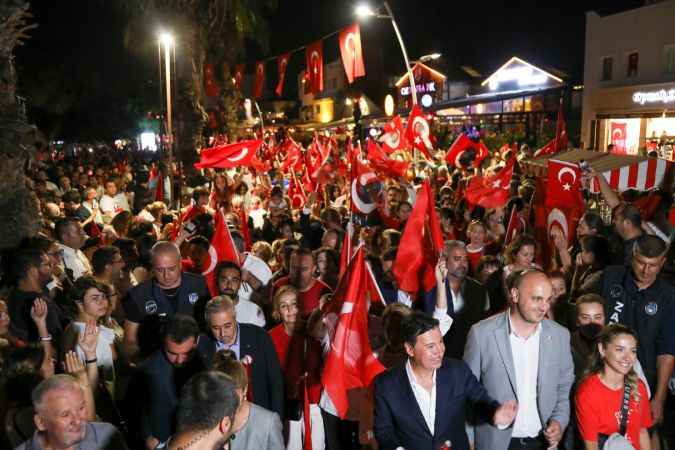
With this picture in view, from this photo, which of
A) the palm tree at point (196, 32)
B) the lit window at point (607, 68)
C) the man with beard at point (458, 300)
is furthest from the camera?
the lit window at point (607, 68)

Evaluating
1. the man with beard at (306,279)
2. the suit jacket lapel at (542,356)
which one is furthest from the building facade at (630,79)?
the suit jacket lapel at (542,356)

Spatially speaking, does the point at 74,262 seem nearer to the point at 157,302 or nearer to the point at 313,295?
the point at 157,302

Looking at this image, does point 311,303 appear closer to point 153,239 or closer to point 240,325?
point 240,325

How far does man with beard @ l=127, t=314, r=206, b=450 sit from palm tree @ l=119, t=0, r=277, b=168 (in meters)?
18.8

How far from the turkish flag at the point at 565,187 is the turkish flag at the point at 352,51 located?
27.1ft

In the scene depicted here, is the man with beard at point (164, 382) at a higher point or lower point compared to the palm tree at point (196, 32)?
lower

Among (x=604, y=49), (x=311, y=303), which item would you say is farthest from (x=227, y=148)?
(x=604, y=49)

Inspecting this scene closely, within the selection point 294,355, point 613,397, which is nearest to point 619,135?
point 294,355

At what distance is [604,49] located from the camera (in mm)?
27938

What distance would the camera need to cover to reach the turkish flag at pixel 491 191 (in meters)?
9.79

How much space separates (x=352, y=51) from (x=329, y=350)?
12.2 metres

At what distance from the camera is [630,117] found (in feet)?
84.6

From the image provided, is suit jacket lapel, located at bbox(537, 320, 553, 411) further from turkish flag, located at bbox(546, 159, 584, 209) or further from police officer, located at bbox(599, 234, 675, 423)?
turkish flag, located at bbox(546, 159, 584, 209)

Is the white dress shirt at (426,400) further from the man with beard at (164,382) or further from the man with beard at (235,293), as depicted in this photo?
the man with beard at (235,293)
